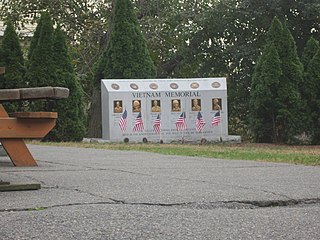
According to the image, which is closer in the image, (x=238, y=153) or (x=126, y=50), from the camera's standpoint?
(x=238, y=153)

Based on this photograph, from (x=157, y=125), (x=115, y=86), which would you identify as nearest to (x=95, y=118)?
(x=115, y=86)

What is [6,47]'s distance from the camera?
63.9 feet

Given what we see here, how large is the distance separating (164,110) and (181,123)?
0.63 m

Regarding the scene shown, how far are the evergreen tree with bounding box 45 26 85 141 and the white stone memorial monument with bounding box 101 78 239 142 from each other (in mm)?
781

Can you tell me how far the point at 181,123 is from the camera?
19844 millimetres

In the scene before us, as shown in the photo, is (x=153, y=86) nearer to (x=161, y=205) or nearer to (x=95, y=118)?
(x=95, y=118)

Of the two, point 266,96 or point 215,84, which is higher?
point 215,84

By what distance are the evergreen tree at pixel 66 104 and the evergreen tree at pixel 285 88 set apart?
525 cm

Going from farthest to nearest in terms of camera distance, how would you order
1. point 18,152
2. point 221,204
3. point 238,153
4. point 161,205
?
point 238,153
point 18,152
point 221,204
point 161,205

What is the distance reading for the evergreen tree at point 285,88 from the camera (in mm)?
19906

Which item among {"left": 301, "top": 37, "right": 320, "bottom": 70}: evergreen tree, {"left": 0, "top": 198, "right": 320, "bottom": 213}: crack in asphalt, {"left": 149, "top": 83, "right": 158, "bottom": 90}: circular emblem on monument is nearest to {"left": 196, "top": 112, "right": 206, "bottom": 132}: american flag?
{"left": 149, "top": 83, "right": 158, "bottom": 90}: circular emblem on monument

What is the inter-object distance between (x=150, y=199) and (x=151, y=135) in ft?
48.3

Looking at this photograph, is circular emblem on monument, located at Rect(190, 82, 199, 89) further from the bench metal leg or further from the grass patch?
Answer: the bench metal leg

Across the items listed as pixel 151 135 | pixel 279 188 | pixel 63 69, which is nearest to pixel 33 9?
pixel 63 69
